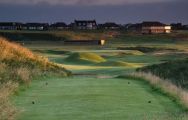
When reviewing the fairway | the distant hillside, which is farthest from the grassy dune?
the distant hillside

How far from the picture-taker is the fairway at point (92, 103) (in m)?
15.2

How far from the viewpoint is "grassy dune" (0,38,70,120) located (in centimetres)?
1486

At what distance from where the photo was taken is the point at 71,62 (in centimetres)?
6481

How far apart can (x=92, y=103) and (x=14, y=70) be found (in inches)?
347

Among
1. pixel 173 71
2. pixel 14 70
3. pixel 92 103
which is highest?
pixel 14 70

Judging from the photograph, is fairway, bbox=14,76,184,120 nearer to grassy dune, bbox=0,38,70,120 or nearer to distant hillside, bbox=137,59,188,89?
grassy dune, bbox=0,38,70,120

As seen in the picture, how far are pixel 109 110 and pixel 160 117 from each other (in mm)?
1993

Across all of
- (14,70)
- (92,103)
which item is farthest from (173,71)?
(92,103)

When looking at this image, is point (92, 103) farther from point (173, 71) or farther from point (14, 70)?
point (173, 71)

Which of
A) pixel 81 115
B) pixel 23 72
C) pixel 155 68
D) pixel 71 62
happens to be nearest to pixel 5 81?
pixel 23 72

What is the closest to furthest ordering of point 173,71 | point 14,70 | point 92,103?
point 92,103 < point 14,70 < point 173,71

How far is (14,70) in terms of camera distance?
85.0ft

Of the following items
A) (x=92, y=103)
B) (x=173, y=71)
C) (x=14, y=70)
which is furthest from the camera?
(x=173, y=71)

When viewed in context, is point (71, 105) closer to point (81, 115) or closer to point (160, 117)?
point (81, 115)
